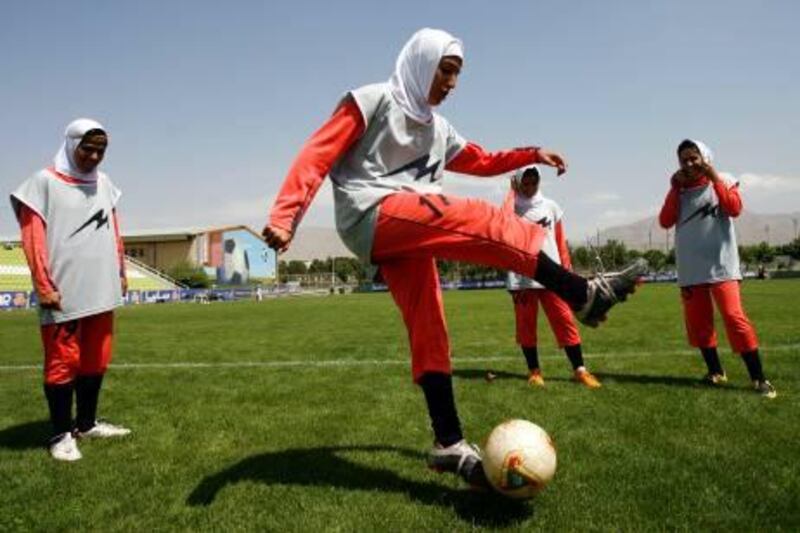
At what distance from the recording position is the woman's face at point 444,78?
167 inches

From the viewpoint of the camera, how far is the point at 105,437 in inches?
230

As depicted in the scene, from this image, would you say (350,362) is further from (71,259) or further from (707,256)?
(71,259)

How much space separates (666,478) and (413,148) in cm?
252

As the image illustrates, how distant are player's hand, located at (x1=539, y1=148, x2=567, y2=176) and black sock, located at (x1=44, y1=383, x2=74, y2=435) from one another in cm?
418

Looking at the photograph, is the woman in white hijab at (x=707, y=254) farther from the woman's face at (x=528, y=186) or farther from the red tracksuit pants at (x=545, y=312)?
the woman's face at (x=528, y=186)

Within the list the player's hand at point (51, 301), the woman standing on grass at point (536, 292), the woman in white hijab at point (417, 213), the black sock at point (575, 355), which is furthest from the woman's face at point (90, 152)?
the black sock at point (575, 355)

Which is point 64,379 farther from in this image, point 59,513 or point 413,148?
point 413,148

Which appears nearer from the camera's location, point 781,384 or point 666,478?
point 666,478

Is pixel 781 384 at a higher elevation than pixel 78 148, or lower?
lower

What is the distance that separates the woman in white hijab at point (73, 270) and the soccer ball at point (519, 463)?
10.9ft

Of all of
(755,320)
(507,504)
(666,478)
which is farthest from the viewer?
(755,320)

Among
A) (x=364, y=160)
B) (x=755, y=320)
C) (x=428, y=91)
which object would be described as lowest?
(x=755, y=320)

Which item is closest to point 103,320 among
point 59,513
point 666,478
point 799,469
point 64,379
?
point 64,379

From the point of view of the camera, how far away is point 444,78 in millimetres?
4281
